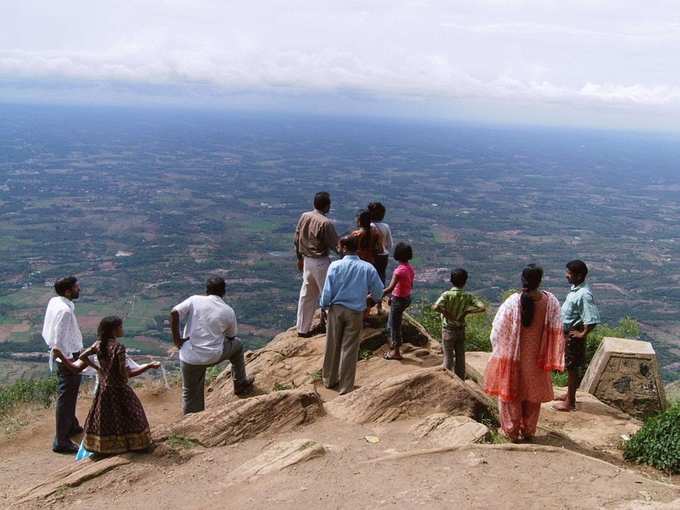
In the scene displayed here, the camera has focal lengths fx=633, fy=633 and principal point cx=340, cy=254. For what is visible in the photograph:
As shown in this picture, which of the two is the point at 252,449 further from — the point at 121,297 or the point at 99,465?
the point at 121,297

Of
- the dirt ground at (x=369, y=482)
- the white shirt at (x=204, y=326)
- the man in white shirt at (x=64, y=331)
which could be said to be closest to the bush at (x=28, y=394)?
the man in white shirt at (x=64, y=331)

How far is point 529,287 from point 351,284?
192 centimetres

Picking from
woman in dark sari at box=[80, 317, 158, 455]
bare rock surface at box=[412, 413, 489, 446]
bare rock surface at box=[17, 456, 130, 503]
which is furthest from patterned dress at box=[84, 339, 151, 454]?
bare rock surface at box=[412, 413, 489, 446]

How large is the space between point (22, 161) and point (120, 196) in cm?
5814

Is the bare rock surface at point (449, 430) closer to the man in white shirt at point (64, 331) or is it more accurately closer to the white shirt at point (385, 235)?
the white shirt at point (385, 235)

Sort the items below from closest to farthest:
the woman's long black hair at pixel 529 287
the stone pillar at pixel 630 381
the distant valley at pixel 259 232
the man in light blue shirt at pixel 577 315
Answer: the woman's long black hair at pixel 529 287 < the man in light blue shirt at pixel 577 315 < the stone pillar at pixel 630 381 < the distant valley at pixel 259 232

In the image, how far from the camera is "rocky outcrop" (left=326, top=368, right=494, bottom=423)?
258 inches

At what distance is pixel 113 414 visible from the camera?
18.4 feet

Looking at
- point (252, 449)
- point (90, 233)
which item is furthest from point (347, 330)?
point (90, 233)

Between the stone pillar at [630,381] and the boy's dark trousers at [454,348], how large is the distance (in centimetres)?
220

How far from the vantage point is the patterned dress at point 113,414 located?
5547 mm

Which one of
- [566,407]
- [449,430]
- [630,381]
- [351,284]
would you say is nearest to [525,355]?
[449,430]

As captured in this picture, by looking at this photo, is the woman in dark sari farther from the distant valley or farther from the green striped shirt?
the distant valley

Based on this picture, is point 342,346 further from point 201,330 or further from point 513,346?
point 513,346
